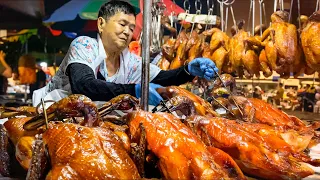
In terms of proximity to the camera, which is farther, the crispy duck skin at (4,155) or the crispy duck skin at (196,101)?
the crispy duck skin at (196,101)

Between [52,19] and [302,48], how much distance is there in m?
3.70

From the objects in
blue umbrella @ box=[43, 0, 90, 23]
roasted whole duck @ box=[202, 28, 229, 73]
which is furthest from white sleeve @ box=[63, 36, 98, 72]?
blue umbrella @ box=[43, 0, 90, 23]

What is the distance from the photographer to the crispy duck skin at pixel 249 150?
1494mm

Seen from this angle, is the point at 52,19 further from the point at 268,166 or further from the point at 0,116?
the point at 268,166

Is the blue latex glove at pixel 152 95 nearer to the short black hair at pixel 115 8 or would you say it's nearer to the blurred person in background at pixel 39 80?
the short black hair at pixel 115 8

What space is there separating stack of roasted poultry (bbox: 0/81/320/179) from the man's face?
90 centimetres

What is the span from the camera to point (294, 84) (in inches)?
263

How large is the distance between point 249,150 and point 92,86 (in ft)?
3.42

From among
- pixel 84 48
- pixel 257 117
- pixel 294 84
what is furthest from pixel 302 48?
pixel 294 84

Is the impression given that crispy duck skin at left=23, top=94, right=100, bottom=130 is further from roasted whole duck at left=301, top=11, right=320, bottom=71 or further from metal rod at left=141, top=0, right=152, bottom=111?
roasted whole duck at left=301, top=11, right=320, bottom=71

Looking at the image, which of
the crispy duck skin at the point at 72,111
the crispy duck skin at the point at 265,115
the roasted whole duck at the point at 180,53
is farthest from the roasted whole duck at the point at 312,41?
the crispy duck skin at the point at 72,111

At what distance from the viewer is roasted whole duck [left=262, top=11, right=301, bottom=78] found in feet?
11.3

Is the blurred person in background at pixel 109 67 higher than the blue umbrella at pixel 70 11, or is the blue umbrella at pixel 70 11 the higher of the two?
the blue umbrella at pixel 70 11

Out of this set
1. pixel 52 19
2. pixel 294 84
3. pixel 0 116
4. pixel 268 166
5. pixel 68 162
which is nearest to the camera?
pixel 68 162
